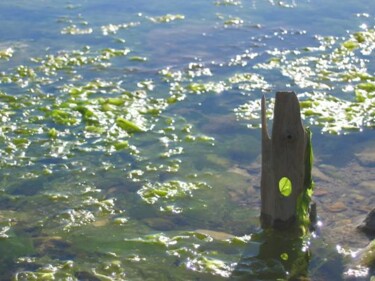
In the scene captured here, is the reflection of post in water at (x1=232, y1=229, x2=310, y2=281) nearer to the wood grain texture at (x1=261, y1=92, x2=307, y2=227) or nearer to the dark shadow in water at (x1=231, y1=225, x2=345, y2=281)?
the dark shadow in water at (x1=231, y1=225, x2=345, y2=281)

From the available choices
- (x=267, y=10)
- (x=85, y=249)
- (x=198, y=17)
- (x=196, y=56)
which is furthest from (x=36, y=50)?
(x=85, y=249)

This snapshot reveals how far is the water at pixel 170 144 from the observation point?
17.8 ft

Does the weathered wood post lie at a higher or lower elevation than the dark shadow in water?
higher

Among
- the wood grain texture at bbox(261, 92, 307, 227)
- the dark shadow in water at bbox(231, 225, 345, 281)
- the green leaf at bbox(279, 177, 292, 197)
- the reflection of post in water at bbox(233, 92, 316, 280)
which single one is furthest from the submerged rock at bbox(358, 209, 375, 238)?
the green leaf at bbox(279, 177, 292, 197)

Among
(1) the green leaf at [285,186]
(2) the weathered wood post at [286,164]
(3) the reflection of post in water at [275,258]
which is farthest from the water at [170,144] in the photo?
(1) the green leaf at [285,186]

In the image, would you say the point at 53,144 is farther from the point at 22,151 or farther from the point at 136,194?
the point at 136,194

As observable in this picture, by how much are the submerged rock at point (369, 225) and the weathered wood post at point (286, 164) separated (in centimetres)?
57

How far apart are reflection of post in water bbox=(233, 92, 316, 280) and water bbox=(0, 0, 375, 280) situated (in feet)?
0.08

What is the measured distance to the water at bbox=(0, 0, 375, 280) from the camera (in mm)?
5430

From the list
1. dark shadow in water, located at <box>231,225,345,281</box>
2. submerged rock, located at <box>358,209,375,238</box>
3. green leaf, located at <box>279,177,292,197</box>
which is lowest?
dark shadow in water, located at <box>231,225,345,281</box>

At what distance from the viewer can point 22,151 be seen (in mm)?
7402

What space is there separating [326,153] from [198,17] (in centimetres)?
746

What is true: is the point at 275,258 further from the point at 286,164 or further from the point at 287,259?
the point at 286,164

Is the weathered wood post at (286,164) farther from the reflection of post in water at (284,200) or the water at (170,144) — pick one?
the water at (170,144)
